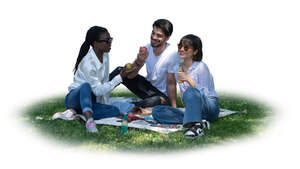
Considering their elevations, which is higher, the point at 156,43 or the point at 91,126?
the point at 156,43

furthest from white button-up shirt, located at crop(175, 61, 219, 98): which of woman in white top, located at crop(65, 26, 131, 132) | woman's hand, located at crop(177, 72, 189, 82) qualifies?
woman in white top, located at crop(65, 26, 131, 132)

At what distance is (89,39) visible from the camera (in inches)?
400

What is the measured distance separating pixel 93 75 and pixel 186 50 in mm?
1956

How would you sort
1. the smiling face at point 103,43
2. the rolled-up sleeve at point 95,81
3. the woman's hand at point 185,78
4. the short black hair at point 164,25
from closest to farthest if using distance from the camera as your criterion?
1. the woman's hand at point 185,78
2. the rolled-up sleeve at point 95,81
3. the smiling face at point 103,43
4. the short black hair at point 164,25

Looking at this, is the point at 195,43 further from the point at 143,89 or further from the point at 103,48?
the point at 143,89

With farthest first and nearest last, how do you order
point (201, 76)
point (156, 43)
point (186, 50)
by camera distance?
point (156, 43), point (186, 50), point (201, 76)

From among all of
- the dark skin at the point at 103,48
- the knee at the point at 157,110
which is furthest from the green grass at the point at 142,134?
the dark skin at the point at 103,48

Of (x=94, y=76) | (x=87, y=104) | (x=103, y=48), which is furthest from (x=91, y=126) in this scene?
(x=103, y=48)

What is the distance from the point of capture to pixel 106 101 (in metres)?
10.7

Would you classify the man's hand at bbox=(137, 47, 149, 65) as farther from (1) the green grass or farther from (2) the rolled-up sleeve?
(1) the green grass

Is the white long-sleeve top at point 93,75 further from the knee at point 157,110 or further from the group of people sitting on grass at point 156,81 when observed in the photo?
the knee at point 157,110

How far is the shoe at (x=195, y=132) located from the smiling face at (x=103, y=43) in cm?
250

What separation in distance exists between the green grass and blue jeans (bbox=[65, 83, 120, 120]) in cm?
35

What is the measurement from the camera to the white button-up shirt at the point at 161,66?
10680 mm
